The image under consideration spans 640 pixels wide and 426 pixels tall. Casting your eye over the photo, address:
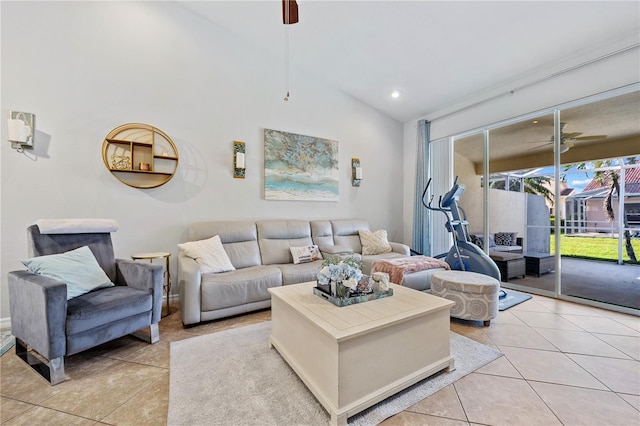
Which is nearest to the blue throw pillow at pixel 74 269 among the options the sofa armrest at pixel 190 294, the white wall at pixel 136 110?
the sofa armrest at pixel 190 294

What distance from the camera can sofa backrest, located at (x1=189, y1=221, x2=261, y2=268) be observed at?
10.4 feet

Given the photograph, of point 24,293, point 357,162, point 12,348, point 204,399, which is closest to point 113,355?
point 24,293

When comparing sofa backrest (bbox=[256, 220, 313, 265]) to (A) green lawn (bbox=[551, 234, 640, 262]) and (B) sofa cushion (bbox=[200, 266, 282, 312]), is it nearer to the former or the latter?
(B) sofa cushion (bbox=[200, 266, 282, 312])

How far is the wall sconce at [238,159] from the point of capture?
3.57 meters

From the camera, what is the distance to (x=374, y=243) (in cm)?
409

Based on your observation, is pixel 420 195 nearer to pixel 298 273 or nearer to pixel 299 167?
pixel 299 167

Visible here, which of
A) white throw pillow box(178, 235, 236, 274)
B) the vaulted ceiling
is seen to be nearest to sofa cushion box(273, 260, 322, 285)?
white throw pillow box(178, 235, 236, 274)

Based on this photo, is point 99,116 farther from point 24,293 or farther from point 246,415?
point 246,415

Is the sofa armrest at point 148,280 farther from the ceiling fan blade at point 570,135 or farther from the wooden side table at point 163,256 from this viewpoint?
the ceiling fan blade at point 570,135

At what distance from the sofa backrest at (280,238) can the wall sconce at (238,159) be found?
29.5 inches

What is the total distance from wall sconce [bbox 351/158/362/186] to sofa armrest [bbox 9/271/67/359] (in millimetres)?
3928

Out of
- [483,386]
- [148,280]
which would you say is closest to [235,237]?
[148,280]

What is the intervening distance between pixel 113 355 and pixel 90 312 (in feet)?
1.55

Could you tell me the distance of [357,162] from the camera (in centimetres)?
474
